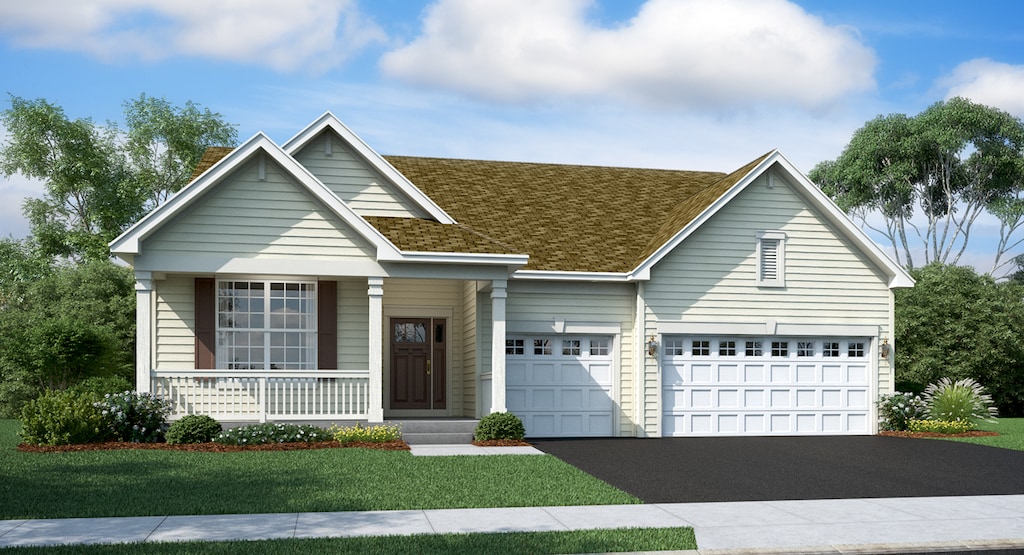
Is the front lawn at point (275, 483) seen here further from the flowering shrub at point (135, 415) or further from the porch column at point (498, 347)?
the porch column at point (498, 347)

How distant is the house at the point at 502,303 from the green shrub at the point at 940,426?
3.14ft

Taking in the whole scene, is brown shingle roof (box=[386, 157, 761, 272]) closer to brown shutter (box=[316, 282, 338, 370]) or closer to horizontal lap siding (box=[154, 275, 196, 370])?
brown shutter (box=[316, 282, 338, 370])

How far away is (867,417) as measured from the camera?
21.6 metres

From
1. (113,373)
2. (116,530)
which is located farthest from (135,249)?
(113,373)

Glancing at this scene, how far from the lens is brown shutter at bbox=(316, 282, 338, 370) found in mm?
19062

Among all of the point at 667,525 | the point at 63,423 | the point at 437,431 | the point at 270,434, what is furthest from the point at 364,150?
the point at 667,525

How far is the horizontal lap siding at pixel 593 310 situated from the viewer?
20.2 metres

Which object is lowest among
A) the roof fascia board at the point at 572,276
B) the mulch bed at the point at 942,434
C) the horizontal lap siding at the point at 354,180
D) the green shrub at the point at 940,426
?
the mulch bed at the point at 942,434

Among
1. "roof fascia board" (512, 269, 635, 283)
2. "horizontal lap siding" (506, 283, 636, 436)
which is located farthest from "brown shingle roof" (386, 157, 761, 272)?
"horizontal lap siding" (506, 283, 636, 436)

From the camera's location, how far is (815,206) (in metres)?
21.3

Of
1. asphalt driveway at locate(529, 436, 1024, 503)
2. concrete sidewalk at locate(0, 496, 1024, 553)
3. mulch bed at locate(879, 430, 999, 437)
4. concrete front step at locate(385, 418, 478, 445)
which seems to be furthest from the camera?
mulch bed at locate(879, 430, 999, 437)

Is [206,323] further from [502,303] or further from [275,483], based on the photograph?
[275,483]

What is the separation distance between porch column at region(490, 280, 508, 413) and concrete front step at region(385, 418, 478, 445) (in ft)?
1.88

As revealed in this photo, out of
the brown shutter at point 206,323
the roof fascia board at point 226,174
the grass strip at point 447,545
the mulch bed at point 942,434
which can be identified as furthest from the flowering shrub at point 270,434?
the mulch bed at point 942,434
